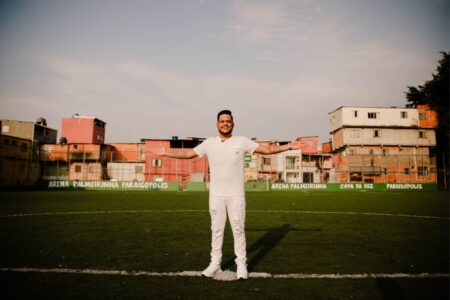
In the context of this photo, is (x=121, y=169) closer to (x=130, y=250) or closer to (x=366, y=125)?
(x=366, y=125)

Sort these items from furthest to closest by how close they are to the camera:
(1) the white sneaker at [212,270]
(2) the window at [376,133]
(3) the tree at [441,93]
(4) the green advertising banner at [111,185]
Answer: (2) the window at [376,133] < (3) the tree at [441,93] < (4) the green advertising banner at [111,185] < (1) the white sneaker at [212,270]

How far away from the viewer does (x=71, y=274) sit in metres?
4.46

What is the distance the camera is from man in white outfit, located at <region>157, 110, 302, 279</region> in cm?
450

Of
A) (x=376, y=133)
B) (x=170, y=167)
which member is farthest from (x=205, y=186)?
(x=376, y=133)

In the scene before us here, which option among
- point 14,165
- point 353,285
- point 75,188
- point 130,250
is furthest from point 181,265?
point 14,165

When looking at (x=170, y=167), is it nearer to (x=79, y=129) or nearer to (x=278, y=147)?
(x=79, y=129)

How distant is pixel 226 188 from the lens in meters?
4.57

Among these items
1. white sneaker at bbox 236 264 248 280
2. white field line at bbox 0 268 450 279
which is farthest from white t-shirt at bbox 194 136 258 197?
white field line at bbox 0 268 450 279

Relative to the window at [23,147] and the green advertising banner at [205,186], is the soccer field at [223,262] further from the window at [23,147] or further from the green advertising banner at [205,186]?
the window at [23,147]

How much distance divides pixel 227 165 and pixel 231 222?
2.82 ft

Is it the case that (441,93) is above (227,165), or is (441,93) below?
above

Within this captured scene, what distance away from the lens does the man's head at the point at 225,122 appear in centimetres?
469

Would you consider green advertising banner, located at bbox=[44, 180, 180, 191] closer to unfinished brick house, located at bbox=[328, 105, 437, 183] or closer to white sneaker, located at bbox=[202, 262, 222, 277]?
white sneaker, located at bbox=[202, 262, 222, 277]

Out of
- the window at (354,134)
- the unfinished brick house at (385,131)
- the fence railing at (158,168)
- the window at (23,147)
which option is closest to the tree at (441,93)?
the fence railing at (158,168)
